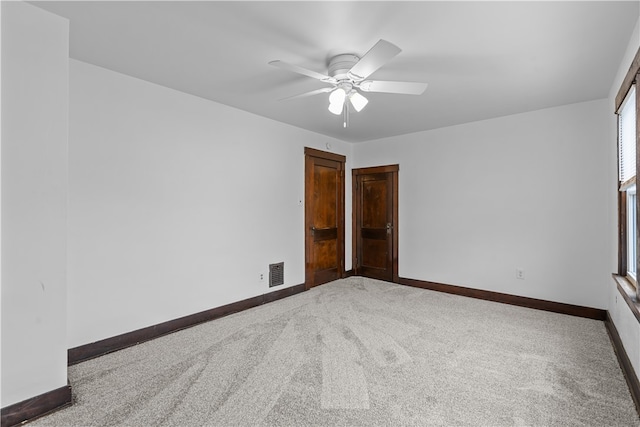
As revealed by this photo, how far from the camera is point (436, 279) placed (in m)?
4.80

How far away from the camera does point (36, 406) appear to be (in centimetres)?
192

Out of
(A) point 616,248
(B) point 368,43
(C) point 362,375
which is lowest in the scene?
(C) point 362,375

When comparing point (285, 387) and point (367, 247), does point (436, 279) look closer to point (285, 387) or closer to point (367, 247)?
point (367, 247)

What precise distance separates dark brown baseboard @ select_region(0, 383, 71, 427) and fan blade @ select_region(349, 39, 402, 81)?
2908 millimetres

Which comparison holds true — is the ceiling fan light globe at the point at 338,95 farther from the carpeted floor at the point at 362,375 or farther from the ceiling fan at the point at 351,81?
the carpeted floor at the point at 362,375

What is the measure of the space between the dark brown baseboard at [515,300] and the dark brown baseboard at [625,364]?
0.35m

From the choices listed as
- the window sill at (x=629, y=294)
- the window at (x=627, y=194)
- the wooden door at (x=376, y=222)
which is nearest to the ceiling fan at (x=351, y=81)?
the window at (x=627, y=194)

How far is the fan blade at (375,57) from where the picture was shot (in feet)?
6.09

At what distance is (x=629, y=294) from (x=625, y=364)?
53cm

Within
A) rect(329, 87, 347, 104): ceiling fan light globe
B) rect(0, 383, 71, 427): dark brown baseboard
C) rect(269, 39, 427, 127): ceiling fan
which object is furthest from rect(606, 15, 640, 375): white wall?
rect(0, 383, 71, 427): dark brown baseboard

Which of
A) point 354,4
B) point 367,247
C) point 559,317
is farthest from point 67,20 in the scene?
point 559,317

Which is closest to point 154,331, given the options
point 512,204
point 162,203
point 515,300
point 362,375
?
point 162,203

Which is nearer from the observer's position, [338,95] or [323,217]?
[338,95]

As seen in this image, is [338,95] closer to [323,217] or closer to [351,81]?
[351,81]
